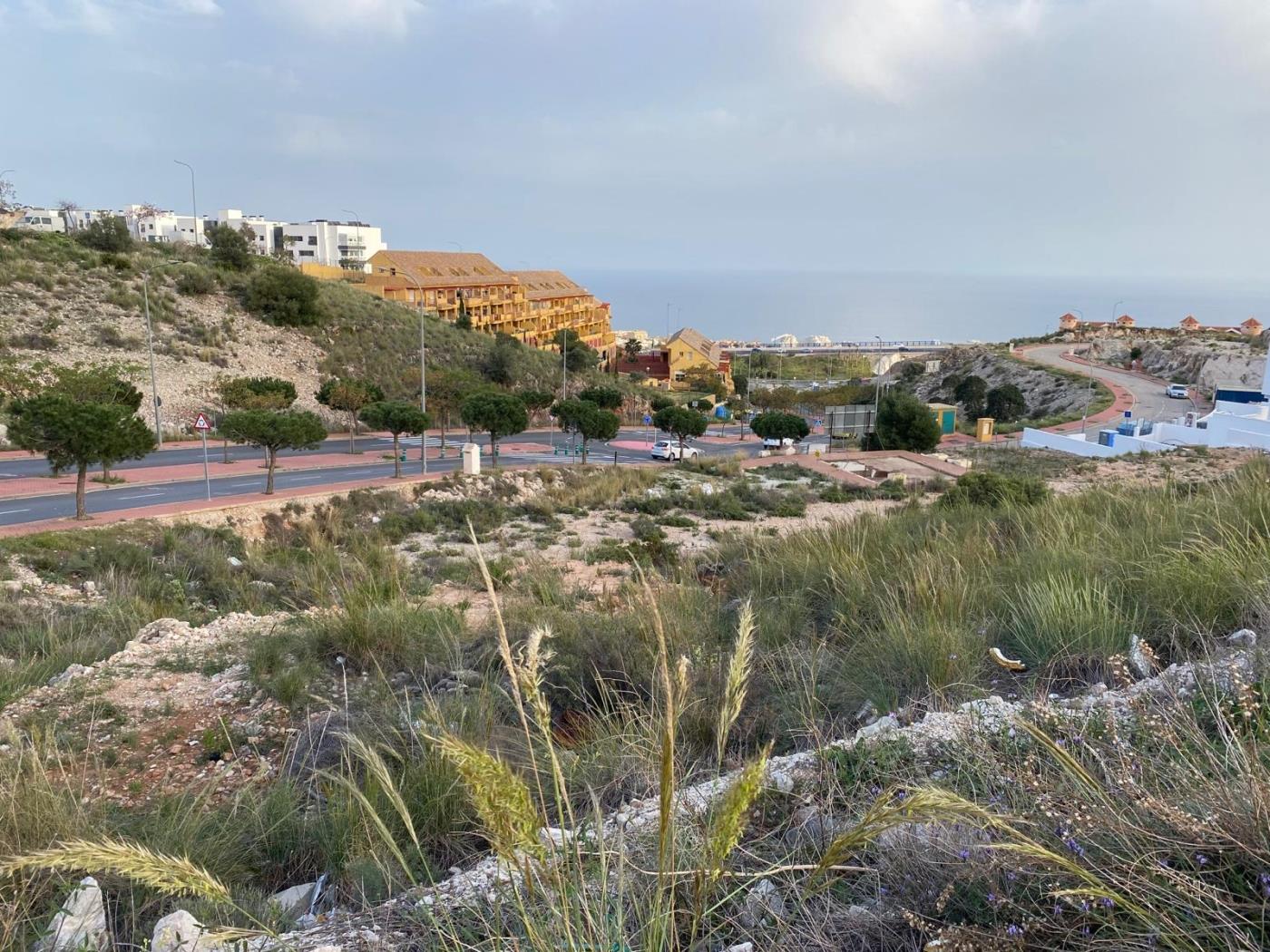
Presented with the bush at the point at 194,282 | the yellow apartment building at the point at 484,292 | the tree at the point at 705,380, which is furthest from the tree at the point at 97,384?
the tree at the point at 705,380

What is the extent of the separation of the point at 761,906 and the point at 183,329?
4303cm

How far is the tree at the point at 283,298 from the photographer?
4200 centimetres

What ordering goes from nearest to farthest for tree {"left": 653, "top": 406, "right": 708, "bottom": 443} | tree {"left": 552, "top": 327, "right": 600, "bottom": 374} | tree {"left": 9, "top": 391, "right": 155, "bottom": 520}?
tree {"left": 9, "top": 391, "right": 155, "bottom": 520}, tree {"left": 653, "top": 406, "right": 708, "bottom": 443}, tree {"left": 552, "top": 327, "right": 600, "bottom": 374}

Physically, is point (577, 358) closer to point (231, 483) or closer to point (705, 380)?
point (705, 380)

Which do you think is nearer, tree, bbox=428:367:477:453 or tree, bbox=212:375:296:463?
tree, bbox=212:375:296:463

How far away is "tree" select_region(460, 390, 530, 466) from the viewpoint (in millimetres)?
27200

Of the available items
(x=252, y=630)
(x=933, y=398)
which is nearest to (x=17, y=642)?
(x=252, y=630)

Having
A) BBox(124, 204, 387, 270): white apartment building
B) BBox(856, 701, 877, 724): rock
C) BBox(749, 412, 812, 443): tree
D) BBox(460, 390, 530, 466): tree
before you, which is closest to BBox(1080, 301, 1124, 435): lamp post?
BBox(749, 412, 812, 443): tree

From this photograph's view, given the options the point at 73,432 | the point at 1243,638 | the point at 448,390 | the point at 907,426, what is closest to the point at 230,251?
the point at 448,390

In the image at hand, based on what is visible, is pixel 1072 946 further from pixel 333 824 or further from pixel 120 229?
pixel 120 229

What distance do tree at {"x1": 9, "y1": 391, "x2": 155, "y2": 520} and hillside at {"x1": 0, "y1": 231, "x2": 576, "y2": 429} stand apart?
16132 mm

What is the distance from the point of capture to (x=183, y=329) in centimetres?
3766

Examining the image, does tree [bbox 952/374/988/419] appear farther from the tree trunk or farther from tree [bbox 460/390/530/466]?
the tree trunk

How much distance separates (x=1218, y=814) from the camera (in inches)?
64.9
